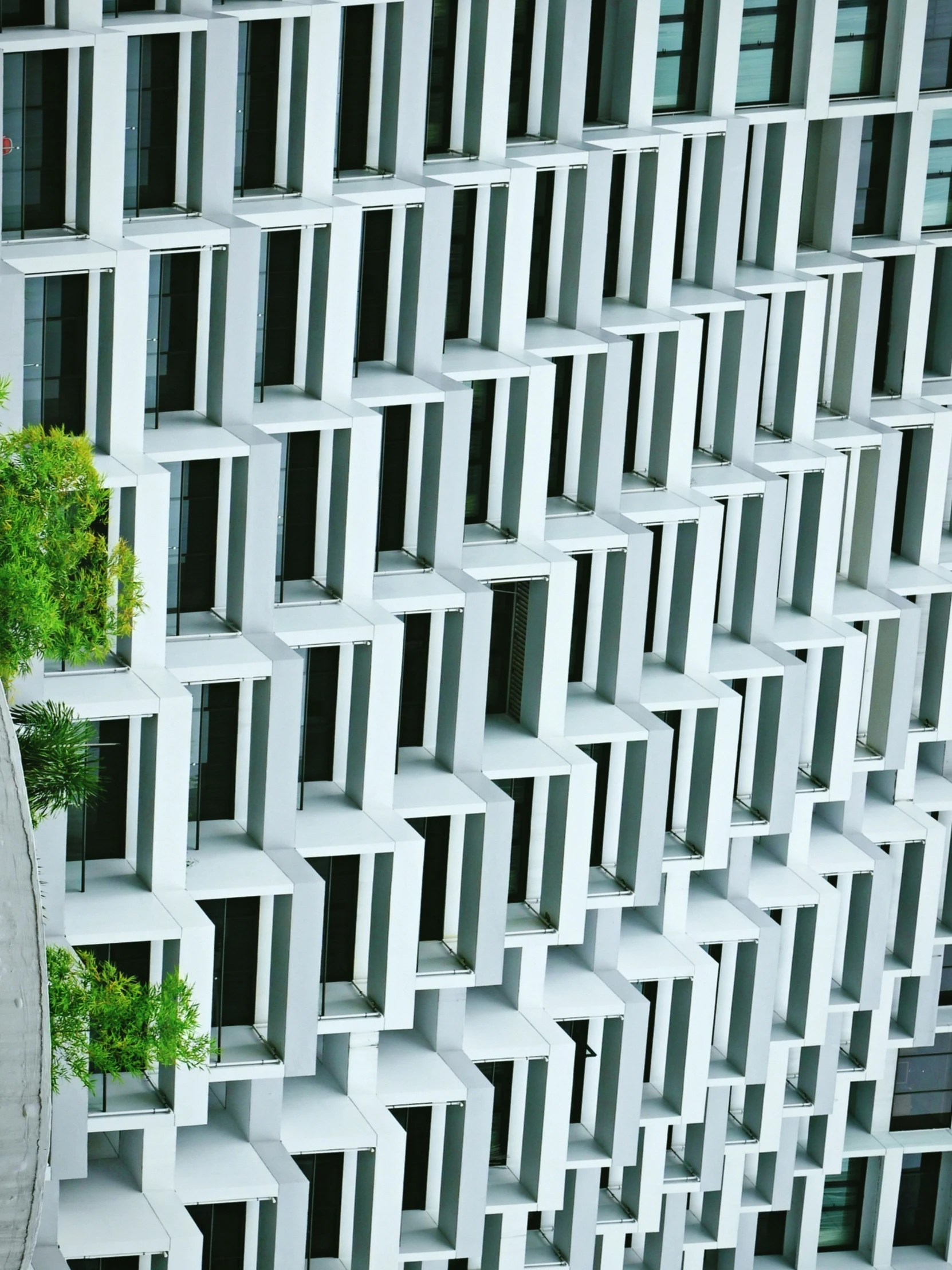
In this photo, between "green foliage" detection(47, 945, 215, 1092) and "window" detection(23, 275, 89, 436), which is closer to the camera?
"green foliage" detection(47, 945, 215, 1092)

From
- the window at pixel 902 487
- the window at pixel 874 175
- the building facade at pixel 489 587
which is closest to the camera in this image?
the building facade at pixel 489 587

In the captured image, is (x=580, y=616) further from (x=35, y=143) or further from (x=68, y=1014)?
(x=68, y=1014)

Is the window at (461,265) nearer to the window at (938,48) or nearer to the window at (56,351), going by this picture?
the window at (56,351)

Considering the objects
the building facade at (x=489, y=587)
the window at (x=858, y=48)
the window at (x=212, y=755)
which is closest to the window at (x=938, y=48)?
the building facade at (x=489, y=587)

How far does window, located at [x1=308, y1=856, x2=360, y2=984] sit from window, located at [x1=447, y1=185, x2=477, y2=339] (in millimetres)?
7805

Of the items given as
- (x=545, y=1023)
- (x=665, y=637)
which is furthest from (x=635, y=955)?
(x=665, y=637)

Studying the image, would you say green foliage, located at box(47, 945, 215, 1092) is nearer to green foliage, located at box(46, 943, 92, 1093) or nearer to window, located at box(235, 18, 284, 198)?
green foliage, located at box(46, 943, 92, 1093)

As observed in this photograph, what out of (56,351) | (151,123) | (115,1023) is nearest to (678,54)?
(151,123)

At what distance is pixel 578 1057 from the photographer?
3834 centimetres

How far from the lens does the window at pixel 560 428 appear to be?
35344mm

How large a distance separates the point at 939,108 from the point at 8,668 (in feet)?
64.3

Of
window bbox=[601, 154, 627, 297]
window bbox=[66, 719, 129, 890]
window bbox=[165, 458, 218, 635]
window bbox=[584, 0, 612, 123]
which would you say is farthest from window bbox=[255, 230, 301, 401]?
window bbox=[584, 0, 612, 123]

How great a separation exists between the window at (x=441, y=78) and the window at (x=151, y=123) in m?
3.88

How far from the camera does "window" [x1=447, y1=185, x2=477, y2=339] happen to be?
34.1 m
